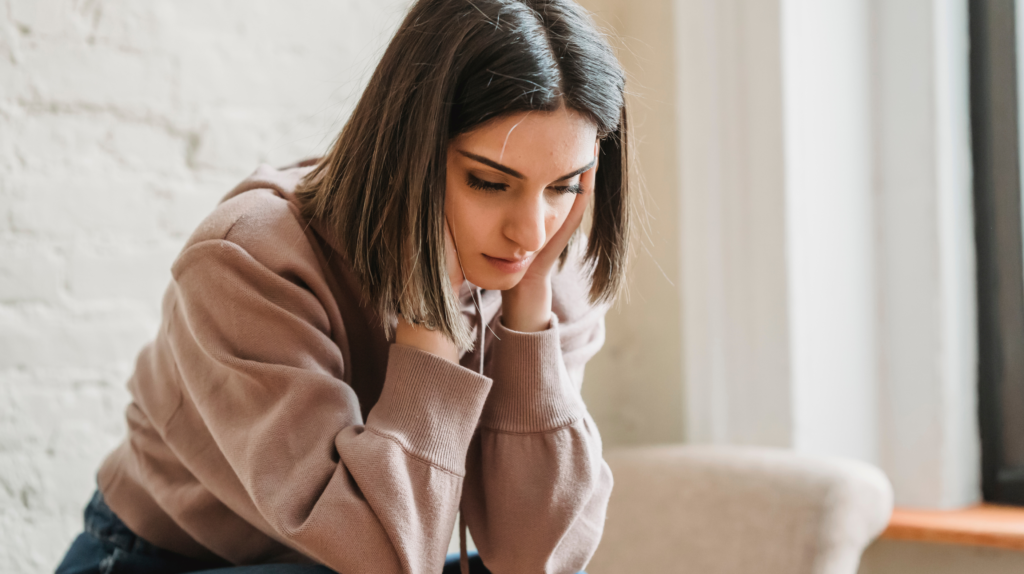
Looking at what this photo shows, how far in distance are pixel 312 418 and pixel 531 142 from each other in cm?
32

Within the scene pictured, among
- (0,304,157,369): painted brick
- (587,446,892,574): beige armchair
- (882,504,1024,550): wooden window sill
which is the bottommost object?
(882,504,1024,550): wooden window sill

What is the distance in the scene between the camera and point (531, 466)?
0.87 m

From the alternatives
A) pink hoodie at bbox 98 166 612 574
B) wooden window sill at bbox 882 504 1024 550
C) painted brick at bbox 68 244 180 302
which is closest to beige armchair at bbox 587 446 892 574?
wooden window sill at bbox 882 504 1024 550

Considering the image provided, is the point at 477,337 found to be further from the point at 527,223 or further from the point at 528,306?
the point at 527,223

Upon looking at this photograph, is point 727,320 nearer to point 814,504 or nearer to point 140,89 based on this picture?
point 814,504

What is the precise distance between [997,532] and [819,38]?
0.77 meters

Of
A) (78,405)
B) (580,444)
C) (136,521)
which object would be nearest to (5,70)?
(78,405)

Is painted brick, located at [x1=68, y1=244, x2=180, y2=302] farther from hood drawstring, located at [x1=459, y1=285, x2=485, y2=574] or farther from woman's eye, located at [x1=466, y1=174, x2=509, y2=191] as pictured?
woman's eye, located at [x1=466, y1=174, x2=509, y2=191]

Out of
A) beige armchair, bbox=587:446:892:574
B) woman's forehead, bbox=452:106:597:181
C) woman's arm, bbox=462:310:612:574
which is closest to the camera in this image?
woman's forehead, bbox=452:106:597:181

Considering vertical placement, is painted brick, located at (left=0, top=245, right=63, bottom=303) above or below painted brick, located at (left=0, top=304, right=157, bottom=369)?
above

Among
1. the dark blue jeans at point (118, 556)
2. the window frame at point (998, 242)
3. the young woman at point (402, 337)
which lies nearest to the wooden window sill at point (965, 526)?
the window frame at point (998, 242)

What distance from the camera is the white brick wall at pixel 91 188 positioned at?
42.1 inches

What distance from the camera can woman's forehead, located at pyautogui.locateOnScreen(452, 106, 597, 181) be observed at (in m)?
0.73

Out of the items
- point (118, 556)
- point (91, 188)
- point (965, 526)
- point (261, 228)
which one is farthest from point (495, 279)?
point (965, 526)
